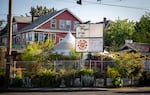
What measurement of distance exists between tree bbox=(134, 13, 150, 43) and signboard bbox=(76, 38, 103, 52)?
1118 inches

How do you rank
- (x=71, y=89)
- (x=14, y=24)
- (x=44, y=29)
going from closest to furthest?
(x=71, y=89), (x=44, y=29), (x=14, y=24)

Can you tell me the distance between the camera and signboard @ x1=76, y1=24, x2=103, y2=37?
121ft

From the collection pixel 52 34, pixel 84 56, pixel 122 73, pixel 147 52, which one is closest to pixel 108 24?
pixel 52 34

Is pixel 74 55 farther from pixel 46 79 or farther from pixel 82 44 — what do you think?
pixel 46 79

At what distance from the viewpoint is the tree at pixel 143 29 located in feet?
212

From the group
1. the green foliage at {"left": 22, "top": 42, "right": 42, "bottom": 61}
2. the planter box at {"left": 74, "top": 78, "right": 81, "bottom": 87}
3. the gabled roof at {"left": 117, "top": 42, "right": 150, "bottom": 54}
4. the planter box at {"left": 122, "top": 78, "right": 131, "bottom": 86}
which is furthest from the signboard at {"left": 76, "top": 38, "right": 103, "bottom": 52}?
the gabled roof at {"left": 117, "top": 42, "right": 150, "bottom": 54}

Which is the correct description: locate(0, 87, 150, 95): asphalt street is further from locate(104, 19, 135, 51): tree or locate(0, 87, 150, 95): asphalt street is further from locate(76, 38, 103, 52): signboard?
locate(104, 19, 135, 51): tree

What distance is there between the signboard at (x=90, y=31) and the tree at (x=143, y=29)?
28.1 m

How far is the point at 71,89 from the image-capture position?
28.8 metres

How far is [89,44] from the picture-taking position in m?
36.7

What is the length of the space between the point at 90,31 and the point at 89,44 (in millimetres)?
1305

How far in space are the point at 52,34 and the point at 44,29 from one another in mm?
1846

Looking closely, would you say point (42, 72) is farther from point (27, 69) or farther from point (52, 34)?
point (52, 34)

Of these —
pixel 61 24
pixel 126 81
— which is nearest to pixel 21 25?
pixel 61 24
